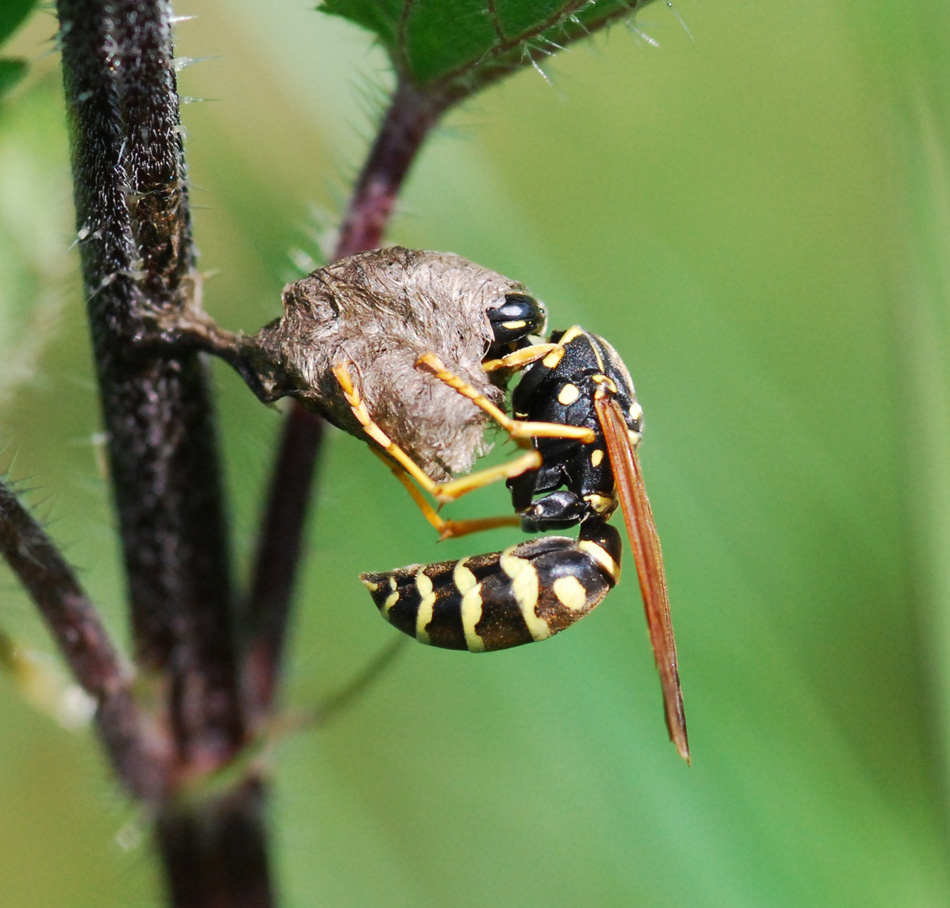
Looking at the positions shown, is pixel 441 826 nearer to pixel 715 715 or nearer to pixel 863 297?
pixel 715 715

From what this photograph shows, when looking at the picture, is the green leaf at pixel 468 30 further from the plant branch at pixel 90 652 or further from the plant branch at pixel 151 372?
the plant branch at pixel 90 652

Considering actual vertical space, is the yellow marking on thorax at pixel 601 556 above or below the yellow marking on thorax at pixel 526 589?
below

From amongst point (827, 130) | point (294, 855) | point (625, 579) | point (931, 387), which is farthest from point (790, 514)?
A: point (827, 130)

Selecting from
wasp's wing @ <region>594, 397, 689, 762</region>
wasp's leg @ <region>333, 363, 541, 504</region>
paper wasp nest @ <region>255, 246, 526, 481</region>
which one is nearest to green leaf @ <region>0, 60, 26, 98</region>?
paper wasp nest @ <region>255, 246, 526, 481</region>

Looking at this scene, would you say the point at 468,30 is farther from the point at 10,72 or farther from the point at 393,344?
the point at 10,72

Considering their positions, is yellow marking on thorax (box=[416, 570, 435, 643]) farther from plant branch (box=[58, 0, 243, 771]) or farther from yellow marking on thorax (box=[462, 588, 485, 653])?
plant branch (box=[58, 0, 243, 771])

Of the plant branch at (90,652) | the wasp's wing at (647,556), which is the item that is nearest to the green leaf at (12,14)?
the plant branch at (90,652)

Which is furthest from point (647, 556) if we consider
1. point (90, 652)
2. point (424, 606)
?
point (90, 652)
